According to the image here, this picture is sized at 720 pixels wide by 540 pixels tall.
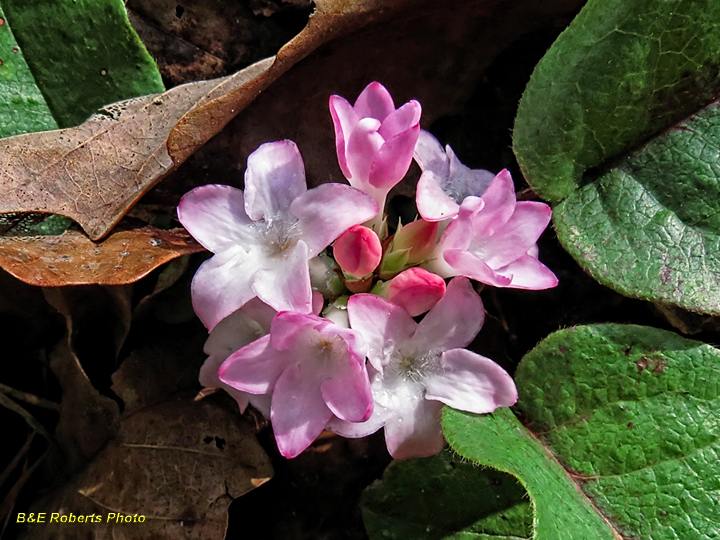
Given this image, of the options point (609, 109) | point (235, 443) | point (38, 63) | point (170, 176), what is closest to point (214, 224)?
point (170, 176)

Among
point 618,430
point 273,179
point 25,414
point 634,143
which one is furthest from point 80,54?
point 618,430

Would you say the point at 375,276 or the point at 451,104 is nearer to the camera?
the point at 375,276

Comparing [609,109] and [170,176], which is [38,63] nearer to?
[170,176]

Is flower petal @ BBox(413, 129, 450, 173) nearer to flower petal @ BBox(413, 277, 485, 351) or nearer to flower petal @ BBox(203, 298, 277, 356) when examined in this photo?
flower petal @ BBox(413, 277, 485, 351)

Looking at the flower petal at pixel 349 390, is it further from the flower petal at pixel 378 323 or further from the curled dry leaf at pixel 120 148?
the curled dry leaf at pixel 120 148

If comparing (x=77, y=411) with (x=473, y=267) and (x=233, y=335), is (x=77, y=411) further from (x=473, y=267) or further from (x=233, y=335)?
(x=473, y=267)

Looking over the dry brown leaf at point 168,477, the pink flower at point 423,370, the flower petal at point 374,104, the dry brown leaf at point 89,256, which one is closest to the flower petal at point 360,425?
the pink flower at point 423,370
